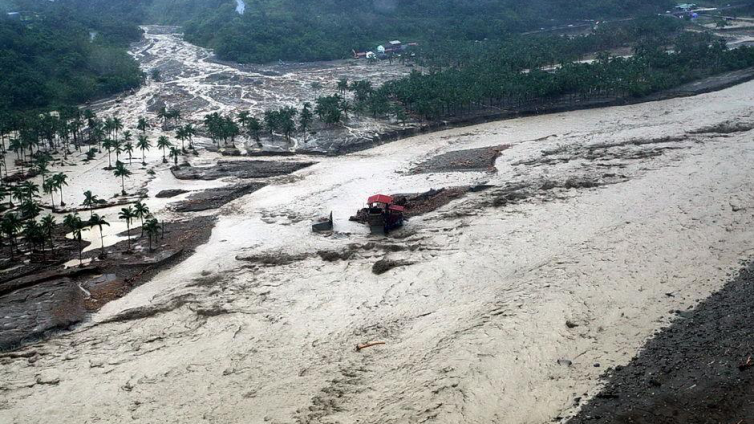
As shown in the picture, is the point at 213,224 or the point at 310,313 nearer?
the point at 310,313

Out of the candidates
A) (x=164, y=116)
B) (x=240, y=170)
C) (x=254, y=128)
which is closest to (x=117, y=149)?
(x=240, y=170)

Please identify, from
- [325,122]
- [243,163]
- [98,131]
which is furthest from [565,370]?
[98,131]

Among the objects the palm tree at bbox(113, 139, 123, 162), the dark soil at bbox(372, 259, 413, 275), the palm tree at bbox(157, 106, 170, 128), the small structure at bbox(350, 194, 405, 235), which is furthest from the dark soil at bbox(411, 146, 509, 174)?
the palm tree at bbox(157, 106, 170, 128)

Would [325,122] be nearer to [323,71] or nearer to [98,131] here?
[98,131]

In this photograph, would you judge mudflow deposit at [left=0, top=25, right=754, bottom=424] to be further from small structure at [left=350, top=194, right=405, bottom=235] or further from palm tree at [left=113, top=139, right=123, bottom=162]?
palm tree at [left=113, top=139, right=123, bottom=162]

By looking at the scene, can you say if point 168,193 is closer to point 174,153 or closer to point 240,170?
point 240,170

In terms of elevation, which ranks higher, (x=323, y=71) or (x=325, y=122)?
(x=323, y=71)
